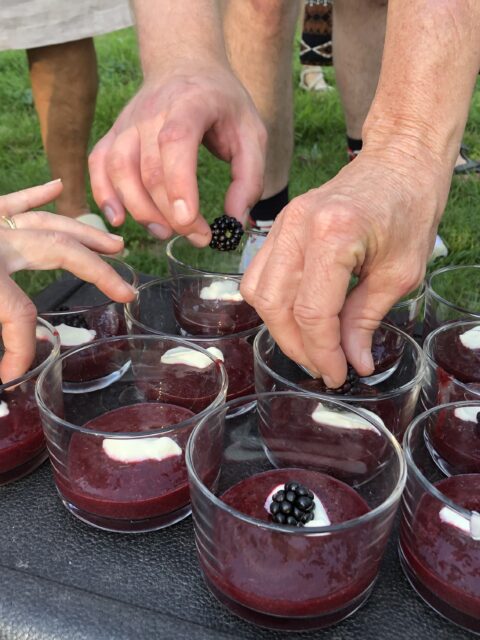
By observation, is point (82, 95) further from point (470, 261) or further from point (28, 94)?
point (28, 94)

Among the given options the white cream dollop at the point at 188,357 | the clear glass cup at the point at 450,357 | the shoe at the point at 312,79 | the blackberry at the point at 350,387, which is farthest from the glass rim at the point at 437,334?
the shoe at the point at 312,79

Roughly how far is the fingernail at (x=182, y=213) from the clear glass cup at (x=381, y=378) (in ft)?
0.78

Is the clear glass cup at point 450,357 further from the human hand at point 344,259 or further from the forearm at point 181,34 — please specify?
the forearm at point 181,34

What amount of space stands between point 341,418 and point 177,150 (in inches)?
21.8

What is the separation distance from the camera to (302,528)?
863mm

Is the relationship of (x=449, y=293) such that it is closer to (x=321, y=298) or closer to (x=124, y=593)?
(x=321, y=298)

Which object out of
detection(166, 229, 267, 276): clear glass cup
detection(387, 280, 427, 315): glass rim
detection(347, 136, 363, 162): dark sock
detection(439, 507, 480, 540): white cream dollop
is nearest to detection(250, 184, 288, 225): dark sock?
detection(347, 136, 363, 162): dark sock

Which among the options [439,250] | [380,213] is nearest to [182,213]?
[380,213]

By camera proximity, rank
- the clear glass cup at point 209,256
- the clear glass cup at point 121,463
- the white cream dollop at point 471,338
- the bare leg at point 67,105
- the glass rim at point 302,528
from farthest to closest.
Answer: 1. the bare leg at point 67,105
2. the clear glass cup at point 209,256
3. the white cream dollop at point 471,338
4. the clear glass cup at point 121,463
5. the glass rim at point 302,528

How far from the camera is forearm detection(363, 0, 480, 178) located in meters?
1.16

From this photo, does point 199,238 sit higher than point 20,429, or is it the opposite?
point 199,238

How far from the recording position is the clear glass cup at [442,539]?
0.94 meters

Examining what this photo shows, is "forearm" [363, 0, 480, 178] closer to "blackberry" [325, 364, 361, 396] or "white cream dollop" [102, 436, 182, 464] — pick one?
"blackberry" [325, 364, 361, 396]

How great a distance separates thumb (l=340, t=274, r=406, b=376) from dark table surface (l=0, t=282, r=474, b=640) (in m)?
0.27
